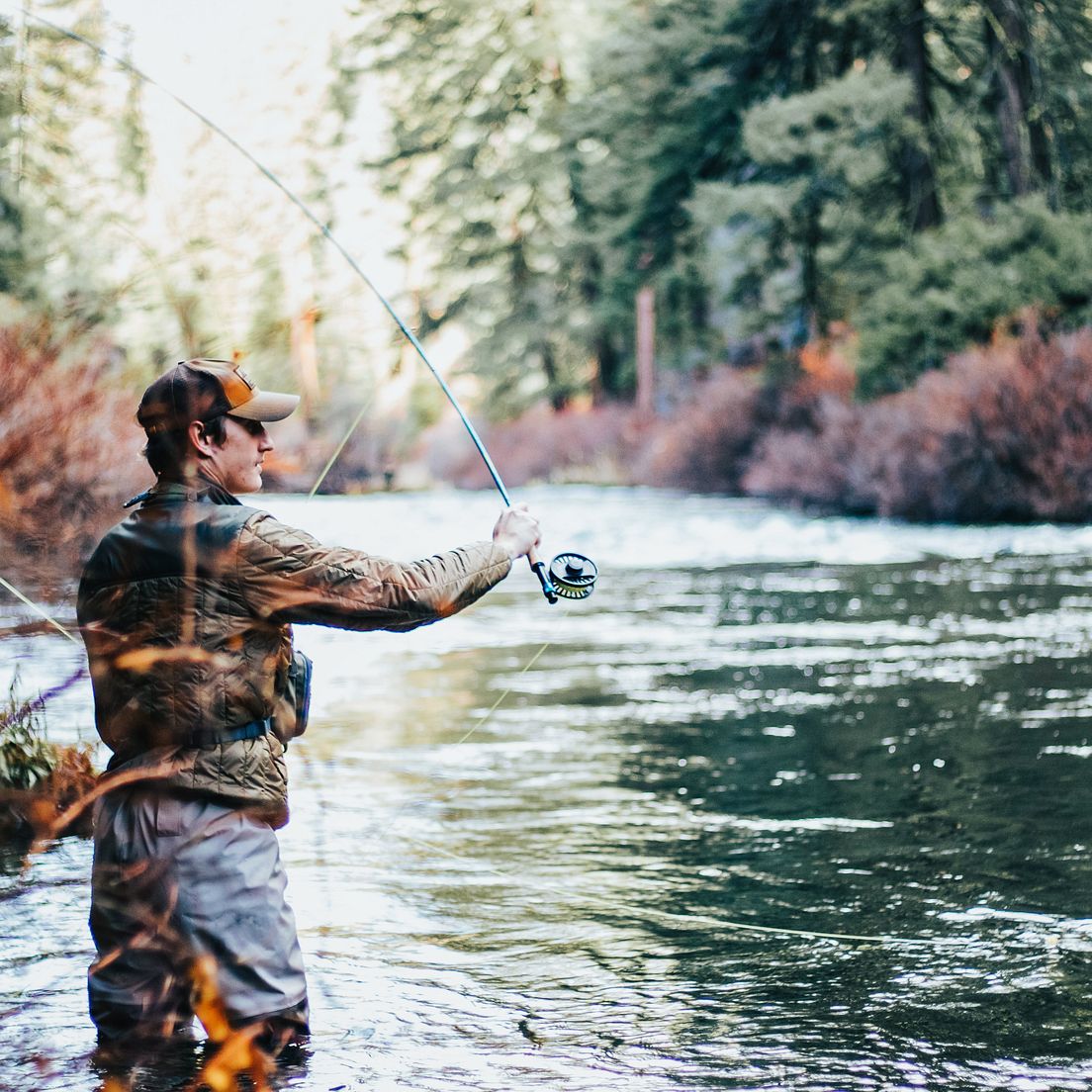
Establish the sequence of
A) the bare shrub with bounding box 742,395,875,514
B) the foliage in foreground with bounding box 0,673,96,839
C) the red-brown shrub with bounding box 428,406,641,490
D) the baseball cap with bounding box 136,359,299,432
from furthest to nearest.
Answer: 1. the red-brown shrub with bounding box 428,406,641,490
2. the bare shrub with bounding box 742,395,875,514
3. the foliage in foreground with bounding box 0,673,96,839
4. the baseball cap with bounding box 136,359,299,432

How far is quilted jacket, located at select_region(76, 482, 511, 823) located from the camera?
3.07 meters

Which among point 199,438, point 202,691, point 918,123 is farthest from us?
point 918,123

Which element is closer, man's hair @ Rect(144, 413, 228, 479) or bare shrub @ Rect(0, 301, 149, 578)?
man's hair @ Rect(144, 413, 228, 479)

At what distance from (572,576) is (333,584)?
0.81 metres

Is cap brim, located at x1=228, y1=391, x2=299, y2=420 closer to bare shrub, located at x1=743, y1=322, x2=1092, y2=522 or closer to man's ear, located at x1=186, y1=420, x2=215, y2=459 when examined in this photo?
man's ear, located at x1=186, y1=420, x2=215, y2=459

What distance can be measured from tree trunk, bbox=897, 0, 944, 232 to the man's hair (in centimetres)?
2387

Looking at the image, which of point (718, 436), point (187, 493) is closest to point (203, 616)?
point (187, 493)

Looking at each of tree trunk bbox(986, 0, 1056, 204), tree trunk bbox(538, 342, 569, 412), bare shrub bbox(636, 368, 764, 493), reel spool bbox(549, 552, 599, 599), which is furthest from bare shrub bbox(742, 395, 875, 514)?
tree trunk bbox(538, 342, 569, 412)

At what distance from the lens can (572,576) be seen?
379 cm

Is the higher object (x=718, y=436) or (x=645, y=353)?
(x=645, y=353)

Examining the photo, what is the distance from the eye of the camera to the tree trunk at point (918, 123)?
25938 mm

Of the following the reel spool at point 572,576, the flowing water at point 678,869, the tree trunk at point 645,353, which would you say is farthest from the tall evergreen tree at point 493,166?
the reel spool at point 572,576

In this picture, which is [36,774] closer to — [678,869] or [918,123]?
[678,869]

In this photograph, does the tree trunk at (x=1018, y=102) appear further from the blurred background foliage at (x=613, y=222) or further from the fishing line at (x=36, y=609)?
the fishing line at (x=36, y=609)
